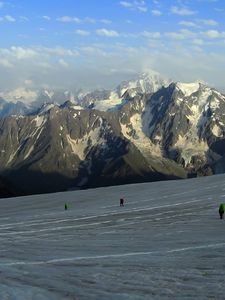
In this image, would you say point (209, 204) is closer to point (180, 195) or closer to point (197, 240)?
point (180, 195)

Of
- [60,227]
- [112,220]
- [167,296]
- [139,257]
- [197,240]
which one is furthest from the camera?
[112,220]

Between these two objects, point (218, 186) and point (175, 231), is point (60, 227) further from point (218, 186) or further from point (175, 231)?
point (218, 186)

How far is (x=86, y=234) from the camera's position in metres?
40.8

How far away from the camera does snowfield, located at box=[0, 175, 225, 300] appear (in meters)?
19.5

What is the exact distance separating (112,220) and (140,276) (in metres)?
28.0

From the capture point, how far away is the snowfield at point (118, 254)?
63.9ft

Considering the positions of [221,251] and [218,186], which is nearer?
[221,251]

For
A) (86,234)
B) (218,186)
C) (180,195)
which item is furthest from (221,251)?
(218,186)

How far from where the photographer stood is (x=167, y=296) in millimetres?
18172

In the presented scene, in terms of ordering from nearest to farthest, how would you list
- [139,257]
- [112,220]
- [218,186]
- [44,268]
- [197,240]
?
[44,268], [139,257], [197,240], [112,220], [218,186]

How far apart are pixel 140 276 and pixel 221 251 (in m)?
7.59

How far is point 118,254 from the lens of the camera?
29000mm

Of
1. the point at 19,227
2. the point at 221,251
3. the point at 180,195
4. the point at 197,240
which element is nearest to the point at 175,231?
the point at 197,240

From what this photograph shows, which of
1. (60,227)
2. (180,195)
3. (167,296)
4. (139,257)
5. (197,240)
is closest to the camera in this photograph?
(167,296)
